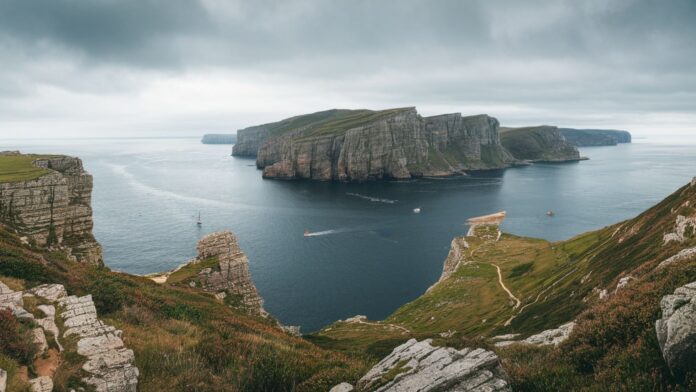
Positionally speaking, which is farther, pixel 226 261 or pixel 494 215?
pixel 494 215

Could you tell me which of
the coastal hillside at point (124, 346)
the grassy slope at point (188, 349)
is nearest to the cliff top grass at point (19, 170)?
the coastal hillside at point (124, 346)

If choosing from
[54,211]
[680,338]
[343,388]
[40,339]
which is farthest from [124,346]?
[54,211]

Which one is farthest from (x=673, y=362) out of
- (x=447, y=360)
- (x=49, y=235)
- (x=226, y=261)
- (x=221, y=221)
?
(x=221, y=221)

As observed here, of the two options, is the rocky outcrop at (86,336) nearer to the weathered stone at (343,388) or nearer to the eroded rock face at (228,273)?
the weathered stone at (343,388)

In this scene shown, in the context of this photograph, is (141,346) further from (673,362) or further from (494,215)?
(494,215)

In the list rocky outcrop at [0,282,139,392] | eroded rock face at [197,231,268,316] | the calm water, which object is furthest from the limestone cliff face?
the calm water

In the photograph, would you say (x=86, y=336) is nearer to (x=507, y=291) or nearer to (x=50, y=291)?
(x=50, y=291)

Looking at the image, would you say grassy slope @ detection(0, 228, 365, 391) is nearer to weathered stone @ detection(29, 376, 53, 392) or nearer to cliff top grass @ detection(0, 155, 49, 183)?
weathered stone @ detection(29, 376, 53, 392)
